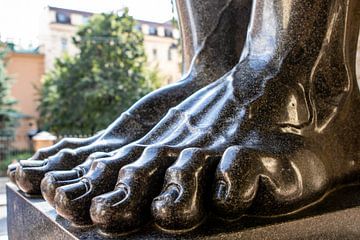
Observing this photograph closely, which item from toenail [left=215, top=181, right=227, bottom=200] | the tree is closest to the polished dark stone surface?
toenail [left=215, top=181, right=227, bottom=200]

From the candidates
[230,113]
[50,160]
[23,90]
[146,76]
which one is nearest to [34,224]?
[50,160]

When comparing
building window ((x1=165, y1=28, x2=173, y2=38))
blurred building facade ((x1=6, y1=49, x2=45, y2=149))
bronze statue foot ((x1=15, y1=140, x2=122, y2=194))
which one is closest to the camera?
bronze statue foot ((x1=15, y1=140, x2=122, y2=194))

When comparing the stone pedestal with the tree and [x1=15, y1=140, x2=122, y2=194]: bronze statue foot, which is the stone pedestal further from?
the tree

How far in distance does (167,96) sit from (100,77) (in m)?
13.6

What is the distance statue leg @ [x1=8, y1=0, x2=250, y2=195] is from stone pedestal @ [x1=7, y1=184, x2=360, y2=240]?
0.23ft

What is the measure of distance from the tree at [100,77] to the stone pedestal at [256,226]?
44.1 feet

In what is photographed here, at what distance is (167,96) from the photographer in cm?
131

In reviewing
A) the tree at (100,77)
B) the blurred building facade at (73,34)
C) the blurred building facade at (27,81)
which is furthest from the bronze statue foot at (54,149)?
the blurred building facade at (27,81)

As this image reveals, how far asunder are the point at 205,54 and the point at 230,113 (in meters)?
0.49

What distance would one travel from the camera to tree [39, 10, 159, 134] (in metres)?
14.6

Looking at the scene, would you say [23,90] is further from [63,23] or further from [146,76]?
[146,76]

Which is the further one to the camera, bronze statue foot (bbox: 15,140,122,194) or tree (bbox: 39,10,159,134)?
tree (bbox: 39,10,159,134)

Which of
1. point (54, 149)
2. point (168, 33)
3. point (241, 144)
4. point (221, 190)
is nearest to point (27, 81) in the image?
point (168, 33)

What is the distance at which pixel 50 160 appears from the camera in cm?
114
